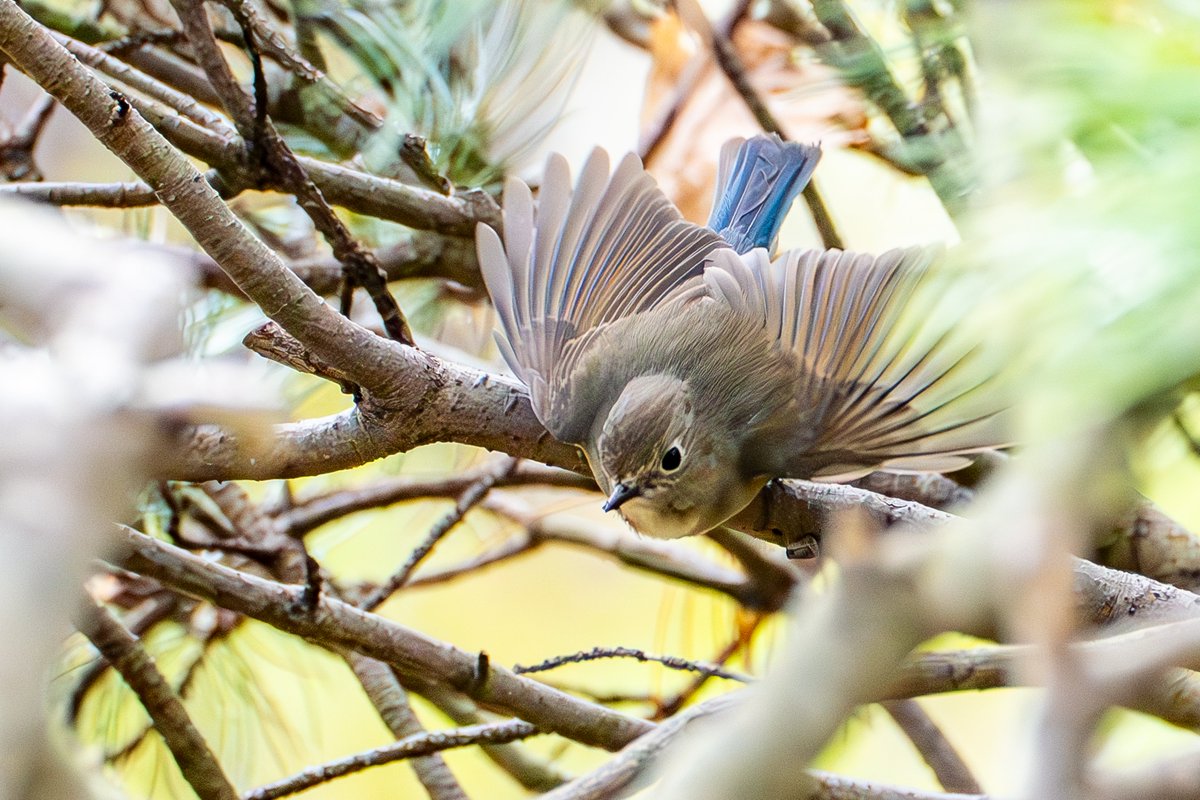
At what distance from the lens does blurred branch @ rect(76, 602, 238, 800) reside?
1.22 m

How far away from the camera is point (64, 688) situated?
1.54 meters

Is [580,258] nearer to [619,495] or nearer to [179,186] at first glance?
[619,495]

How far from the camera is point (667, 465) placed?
50.3 inches

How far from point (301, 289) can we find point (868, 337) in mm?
593

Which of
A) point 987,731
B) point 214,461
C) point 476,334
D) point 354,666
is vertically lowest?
point 987,731

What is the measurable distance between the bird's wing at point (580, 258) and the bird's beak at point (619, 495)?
0.31ft

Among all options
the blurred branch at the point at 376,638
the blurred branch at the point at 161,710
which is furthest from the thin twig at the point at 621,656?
the blurred branch at the point at 161,710

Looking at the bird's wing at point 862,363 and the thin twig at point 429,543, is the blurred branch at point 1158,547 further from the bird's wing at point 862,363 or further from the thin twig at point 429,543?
the thin twig at point 429,543

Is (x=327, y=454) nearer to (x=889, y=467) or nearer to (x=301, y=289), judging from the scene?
(x=301, y=289)

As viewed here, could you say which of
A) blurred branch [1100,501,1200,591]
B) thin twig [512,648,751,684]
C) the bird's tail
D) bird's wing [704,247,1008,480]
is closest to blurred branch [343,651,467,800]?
thin twig [512,648,751,684]

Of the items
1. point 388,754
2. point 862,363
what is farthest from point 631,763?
point 862,363

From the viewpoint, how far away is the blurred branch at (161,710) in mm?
1221

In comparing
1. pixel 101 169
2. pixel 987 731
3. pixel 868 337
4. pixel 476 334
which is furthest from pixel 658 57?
pixel 987 731

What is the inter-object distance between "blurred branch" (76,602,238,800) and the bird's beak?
53cm
